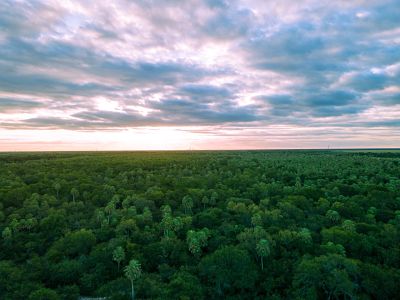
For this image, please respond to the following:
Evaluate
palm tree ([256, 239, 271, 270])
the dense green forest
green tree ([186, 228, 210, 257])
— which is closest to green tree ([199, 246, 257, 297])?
the dense green forest

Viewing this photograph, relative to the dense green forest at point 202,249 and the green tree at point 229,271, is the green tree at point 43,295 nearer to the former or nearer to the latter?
the dense green forest at point 202,249

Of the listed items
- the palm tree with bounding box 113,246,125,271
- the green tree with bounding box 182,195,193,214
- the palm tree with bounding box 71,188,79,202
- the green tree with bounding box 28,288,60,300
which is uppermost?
the palm tree with bounding box 71,188,79,202

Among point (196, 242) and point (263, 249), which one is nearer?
point (263, 249)

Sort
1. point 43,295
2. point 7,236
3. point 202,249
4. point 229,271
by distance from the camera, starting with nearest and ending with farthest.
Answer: point 43,295, point 229,271, point 202,249, point 7,236

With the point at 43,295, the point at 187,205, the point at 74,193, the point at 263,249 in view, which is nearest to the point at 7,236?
the point at 43,295

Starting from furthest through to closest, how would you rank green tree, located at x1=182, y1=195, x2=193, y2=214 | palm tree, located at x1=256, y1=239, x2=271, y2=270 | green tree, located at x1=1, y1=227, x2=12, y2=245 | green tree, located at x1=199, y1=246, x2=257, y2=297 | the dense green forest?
green tree, located at x1=182, y1=195, x2=193, y2=214 → green tree, located at x1=1, y1=227, x2=12, y2=245 → palm tree, located at x1=256, y1=239, x2=271, y2=270 → green tree, located at x1=199, y1=246, x2=257, y2=297 → the dense green forest

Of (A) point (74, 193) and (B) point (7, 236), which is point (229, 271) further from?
(A) point (74, 193)

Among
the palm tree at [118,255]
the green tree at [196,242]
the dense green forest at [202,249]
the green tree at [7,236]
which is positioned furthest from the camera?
the green tree at [7,236]

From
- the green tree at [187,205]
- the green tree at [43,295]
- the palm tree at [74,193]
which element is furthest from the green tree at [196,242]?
the palm tree at [74,193]

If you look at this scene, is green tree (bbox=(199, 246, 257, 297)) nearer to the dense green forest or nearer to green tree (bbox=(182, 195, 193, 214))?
the dense green forest

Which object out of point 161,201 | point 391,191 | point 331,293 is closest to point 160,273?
point 331,293

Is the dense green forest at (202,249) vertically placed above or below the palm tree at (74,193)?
below

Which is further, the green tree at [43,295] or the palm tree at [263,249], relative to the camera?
the palm tree at [263,249]
